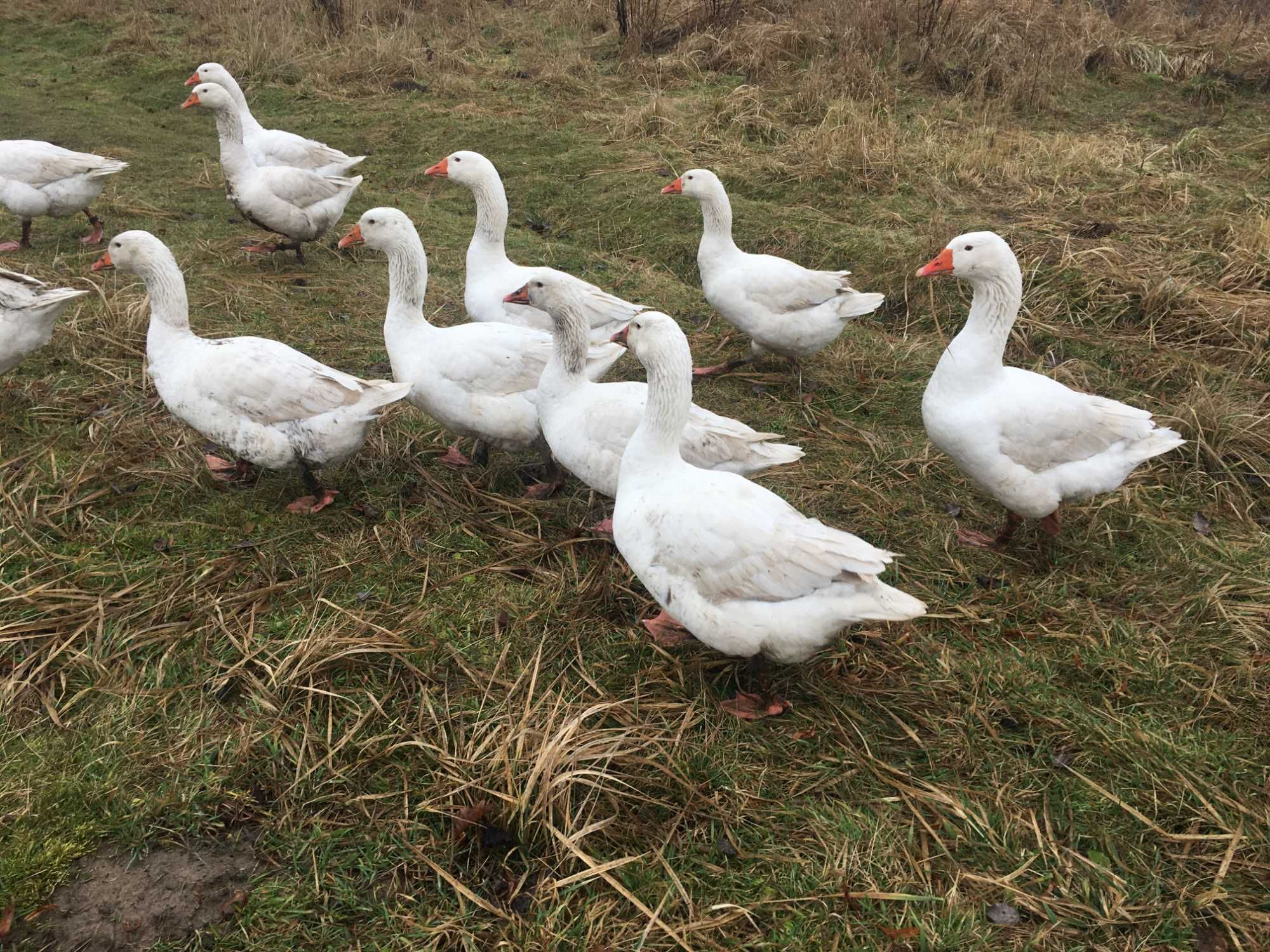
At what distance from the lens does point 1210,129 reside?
9703 millimetres

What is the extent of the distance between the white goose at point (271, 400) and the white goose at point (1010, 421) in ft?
9.55

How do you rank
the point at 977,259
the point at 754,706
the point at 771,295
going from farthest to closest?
the point at 771,295
the point at 977,259
the point at 754,706

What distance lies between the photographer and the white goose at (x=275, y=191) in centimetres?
716

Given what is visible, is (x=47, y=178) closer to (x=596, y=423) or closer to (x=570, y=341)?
(x=570, y=341)

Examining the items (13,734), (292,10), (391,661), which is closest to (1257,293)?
(391,661)

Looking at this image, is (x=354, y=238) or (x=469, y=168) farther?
(x=469, y=168)

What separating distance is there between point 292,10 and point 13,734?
14513mm

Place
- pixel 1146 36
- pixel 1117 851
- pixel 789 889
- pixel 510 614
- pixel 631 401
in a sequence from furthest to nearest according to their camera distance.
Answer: pixel 1146 36
pixel 631 401
pixel 510 614
pixel 1117 851
pixel 789 889

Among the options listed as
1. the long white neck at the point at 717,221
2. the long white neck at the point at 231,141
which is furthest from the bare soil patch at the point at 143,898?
the long white neck at the point at 231,141

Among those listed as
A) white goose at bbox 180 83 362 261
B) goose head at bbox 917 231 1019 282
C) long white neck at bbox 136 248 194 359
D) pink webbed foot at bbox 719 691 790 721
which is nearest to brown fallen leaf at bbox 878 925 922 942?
pink webbed foot at bbox 719 691 790 721

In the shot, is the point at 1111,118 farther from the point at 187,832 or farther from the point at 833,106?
the point at 187,832

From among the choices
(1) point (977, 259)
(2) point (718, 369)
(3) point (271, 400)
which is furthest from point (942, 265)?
(3) point (271, 400)

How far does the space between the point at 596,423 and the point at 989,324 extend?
2.10 metres

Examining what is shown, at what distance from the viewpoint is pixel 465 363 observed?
4.77m
